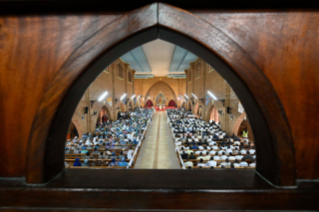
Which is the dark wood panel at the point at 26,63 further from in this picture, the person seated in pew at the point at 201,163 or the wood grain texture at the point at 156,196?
the person seated in pew at the point at 201,163

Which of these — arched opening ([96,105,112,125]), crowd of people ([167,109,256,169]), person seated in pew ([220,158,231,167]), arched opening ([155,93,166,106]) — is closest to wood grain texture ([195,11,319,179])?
crowd of people ([167,109,256,169])

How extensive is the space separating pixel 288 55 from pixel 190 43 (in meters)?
0.58

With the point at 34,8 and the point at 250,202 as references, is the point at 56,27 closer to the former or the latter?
the point at 34,8

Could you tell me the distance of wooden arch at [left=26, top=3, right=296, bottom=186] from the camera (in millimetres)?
953

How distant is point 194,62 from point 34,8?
65.1 ft

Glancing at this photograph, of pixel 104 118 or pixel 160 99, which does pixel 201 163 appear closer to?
pixel 104 118

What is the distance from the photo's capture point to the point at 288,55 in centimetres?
100

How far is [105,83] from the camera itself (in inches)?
547

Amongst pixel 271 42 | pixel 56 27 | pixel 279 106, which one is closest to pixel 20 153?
pixel 56 27

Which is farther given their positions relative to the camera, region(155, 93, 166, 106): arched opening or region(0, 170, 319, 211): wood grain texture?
region(155, 93, 166, 106): arched opening

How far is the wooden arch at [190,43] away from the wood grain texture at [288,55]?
89mm

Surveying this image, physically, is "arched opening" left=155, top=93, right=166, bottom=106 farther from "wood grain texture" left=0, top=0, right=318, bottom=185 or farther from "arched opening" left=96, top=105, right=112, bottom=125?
"wood grain texture" left=0, top=0, right=318, bottom=185

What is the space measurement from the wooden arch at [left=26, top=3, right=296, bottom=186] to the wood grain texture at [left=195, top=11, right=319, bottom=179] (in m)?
0.09

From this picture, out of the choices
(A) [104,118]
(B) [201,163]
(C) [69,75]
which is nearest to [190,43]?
→ (C) [69,75]
